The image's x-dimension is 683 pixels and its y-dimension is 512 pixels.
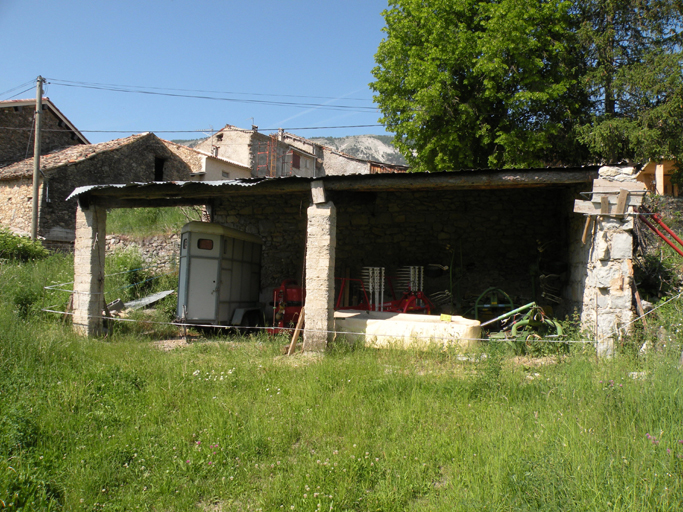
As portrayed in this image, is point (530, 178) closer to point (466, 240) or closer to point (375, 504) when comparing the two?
point (466, 240)

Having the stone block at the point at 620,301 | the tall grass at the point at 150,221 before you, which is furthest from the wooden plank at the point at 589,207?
the tall grass at the point at 150,221

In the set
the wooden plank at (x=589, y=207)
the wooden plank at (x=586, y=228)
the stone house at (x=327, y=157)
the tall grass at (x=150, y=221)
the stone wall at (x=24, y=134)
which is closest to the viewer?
the wooden plank at (x=589, y=207)

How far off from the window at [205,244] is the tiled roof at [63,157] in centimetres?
1095

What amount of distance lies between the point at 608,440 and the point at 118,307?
9414mm

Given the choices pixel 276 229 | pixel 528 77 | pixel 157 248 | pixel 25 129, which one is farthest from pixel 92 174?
pixel 528 77

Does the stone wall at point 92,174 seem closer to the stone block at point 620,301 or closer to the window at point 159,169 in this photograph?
the window at point 159,169

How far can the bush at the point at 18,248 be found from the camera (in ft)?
43.9

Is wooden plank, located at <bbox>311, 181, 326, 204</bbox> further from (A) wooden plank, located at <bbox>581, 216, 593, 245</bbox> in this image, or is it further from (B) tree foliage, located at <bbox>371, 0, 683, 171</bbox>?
(B) tree foliage, located at <bbox>371, 0, 683, 171</bbox>

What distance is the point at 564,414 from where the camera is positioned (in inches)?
165

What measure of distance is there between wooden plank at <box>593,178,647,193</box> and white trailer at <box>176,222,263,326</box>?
6.42 m

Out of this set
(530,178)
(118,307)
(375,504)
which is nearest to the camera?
(375,504)

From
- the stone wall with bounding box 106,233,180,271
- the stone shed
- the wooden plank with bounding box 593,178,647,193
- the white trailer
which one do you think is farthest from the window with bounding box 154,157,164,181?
the wooden plank with bounding box 593,178,647,193

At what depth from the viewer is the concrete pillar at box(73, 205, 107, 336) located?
28.7 ft

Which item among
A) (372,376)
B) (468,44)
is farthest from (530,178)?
(468,44)
